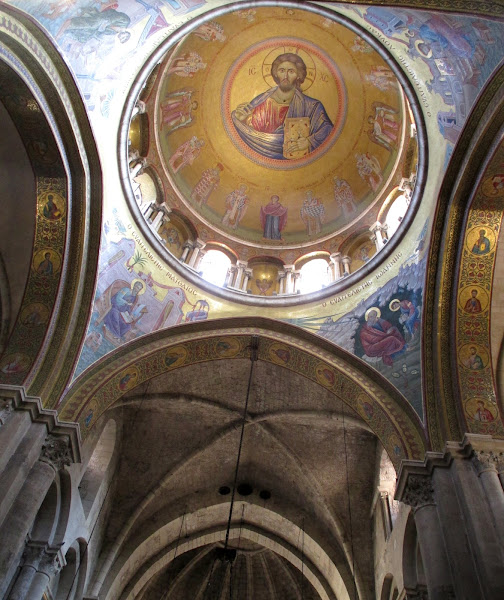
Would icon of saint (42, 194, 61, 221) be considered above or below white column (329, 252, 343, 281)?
below

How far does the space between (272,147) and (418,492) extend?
11.1 metres

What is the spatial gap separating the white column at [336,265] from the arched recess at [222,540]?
23.6 ft

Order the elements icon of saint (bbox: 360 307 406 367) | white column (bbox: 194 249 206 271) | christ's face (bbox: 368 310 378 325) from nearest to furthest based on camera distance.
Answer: icon of saint (bbox: 360 307 406 367)
christ's face (bbox: 368 310 378 325)
white column (bbox: 194 249 206 271)

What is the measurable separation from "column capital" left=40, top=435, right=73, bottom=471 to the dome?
18.0 feet

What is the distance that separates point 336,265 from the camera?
13992 millimetres

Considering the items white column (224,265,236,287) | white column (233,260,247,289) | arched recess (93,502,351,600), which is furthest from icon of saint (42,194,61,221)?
arched recess (93,502,351,600)

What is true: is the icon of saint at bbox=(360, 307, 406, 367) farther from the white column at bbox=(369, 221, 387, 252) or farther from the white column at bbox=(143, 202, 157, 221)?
the white column at bbox=(143, 202, 157, 221)

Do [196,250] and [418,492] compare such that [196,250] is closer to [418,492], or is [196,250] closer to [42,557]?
[42,557]

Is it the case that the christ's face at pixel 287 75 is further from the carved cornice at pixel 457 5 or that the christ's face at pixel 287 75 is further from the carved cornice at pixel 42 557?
the carved cornice at pixel 42 557

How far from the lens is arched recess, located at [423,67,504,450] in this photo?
900 cm

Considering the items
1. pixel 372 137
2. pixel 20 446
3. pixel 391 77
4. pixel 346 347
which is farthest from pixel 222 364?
pixel 391 77

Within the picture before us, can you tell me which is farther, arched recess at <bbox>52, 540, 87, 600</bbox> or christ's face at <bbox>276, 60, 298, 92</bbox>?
christ's face at <bbox>276, 60, 298, 92</bbox>

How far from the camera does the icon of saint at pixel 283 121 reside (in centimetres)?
1559

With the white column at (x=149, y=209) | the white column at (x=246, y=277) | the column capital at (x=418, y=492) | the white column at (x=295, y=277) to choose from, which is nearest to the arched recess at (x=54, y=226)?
the white column at (x=149, y=209)
